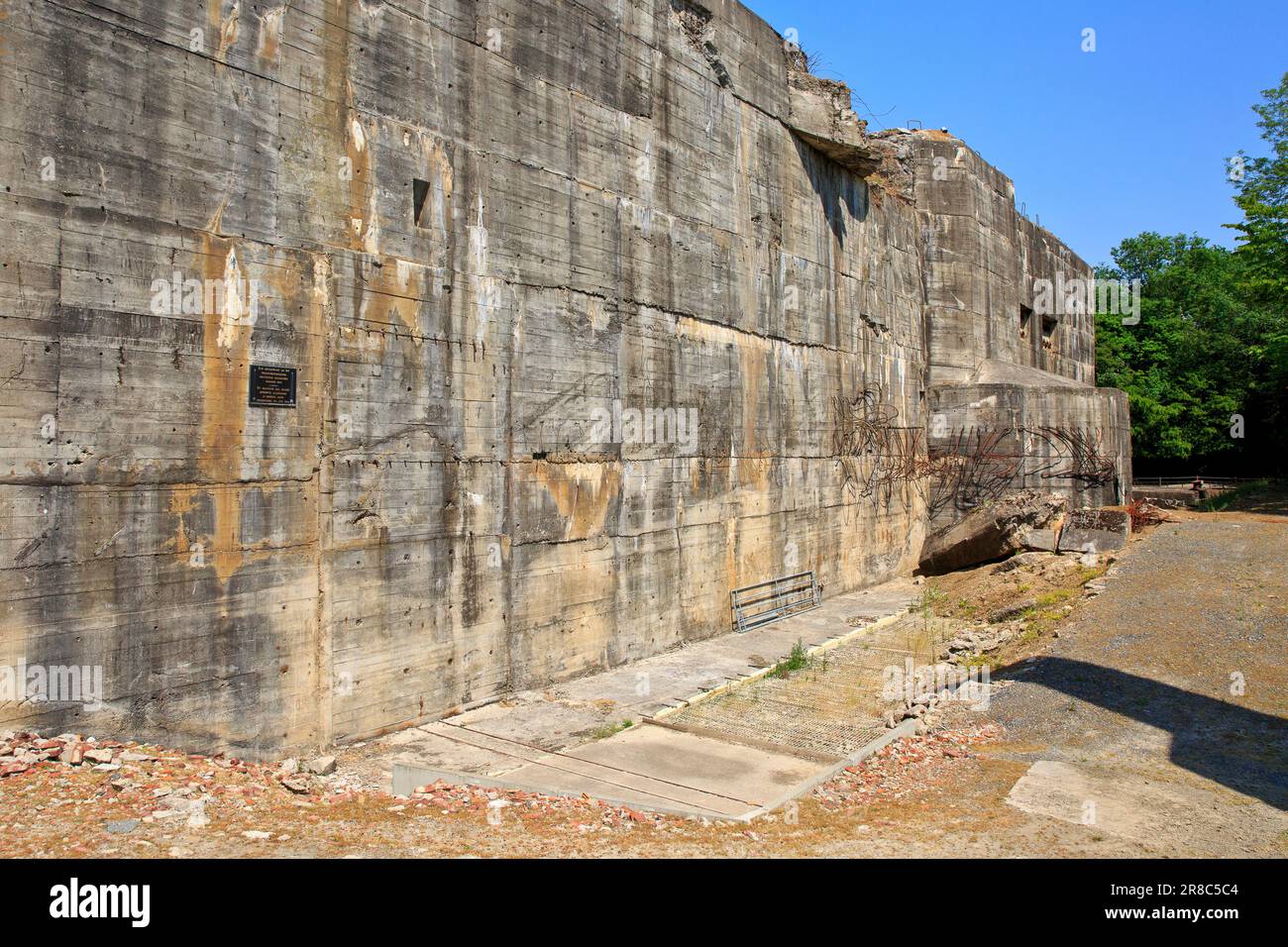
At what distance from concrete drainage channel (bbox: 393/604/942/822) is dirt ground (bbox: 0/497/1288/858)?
0.72 ft

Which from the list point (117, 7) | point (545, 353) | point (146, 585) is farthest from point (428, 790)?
point (117, 7)

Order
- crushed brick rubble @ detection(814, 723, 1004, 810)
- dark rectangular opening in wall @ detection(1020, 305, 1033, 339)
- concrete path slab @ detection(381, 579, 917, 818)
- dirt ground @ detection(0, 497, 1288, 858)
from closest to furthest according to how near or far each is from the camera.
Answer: dirt ground @ detection(0, 497, 1288, 858) < concrete path slab @ detection(381, 579, 917, 818) < crushed brick rubble @ detection(814, 723, 1004, 810) < dark rectangular opening in wall @ detection(1020, 305, 1033, 339)

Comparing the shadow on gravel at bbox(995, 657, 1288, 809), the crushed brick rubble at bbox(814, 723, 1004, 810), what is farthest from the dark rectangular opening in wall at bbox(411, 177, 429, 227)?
the shadow on gravel at bbox(995, 657, 1288, 809)

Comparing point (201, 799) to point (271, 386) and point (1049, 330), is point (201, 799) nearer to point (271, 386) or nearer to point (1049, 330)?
point (271, 386)

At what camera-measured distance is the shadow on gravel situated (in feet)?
24.9

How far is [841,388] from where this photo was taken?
57.5 ft

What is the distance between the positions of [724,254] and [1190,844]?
33.8ft

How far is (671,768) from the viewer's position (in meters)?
7.93

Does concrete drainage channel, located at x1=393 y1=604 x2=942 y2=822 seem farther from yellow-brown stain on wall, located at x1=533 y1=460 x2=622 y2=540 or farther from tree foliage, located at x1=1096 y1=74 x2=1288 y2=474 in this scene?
tree foliage, located at x1=1096 y1=74 x2=1288 y2=474

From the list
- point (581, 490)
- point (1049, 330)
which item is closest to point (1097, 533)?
point (581, 490)

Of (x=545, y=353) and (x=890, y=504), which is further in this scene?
(x=890, y=504)

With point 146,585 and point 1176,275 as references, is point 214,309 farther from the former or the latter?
point 1176,275

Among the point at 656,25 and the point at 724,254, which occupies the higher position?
the point at 656,25

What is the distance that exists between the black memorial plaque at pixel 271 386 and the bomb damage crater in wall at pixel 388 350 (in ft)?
0.10
